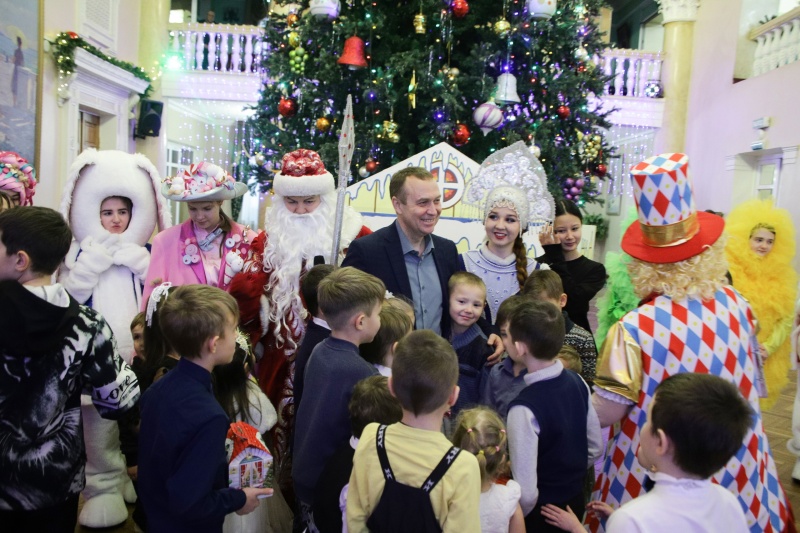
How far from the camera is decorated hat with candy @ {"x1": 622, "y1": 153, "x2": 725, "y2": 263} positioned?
1998 mm

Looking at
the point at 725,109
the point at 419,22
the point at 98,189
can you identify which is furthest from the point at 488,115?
the point at 725,109

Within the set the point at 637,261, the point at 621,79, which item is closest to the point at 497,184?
the point at 637,261

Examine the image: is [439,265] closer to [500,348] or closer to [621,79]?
[500,348]

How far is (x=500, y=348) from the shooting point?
2703 millimetres

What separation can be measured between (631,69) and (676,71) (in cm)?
75

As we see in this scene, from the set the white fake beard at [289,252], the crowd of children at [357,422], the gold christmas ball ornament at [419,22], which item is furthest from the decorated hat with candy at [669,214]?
the gold christmas ball ornament at [419,22]

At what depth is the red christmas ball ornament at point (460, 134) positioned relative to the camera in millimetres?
6844

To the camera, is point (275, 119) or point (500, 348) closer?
point (500, 348)

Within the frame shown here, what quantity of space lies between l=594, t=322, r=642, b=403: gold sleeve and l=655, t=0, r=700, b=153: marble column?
999 centimetres

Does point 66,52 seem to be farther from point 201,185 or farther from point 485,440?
point 485,440

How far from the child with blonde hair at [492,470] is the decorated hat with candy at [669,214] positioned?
76 centimetres

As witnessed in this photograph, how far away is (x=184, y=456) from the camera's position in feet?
5.96

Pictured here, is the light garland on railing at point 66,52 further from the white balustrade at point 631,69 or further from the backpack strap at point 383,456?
the white balustrade at point 631,69

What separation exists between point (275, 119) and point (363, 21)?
1.88m
